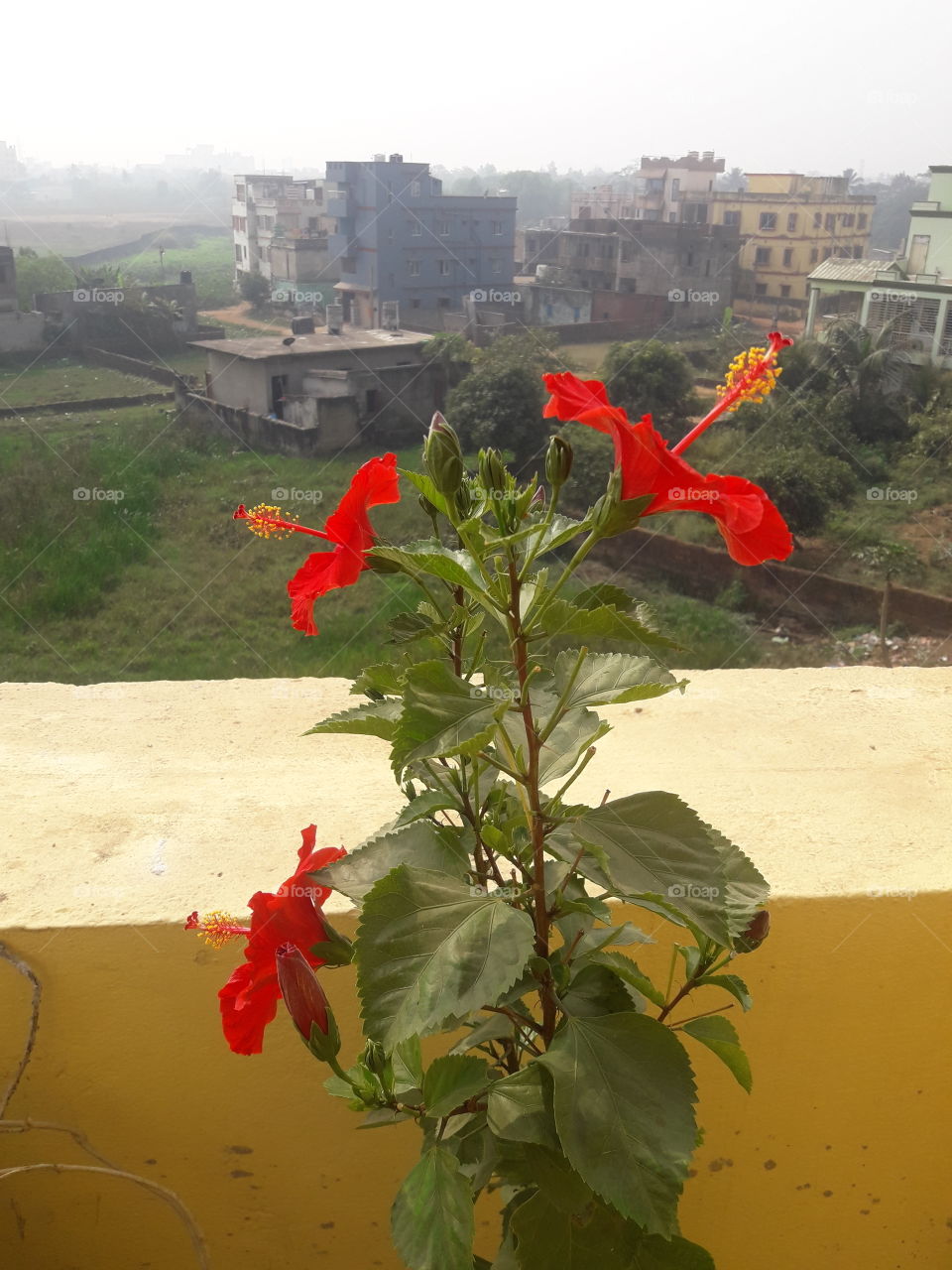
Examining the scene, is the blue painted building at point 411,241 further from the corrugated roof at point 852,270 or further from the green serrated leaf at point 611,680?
the green serrated leaf at point 611,680

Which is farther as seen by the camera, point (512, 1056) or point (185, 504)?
point (185, 504)

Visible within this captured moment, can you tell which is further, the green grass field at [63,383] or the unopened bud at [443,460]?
the green grass field at [63,383]

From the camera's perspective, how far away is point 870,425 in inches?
220

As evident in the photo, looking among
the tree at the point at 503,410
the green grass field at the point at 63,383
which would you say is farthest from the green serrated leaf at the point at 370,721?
the green grass field at the point at 63,383

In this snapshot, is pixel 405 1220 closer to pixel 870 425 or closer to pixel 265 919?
pixel 265 919

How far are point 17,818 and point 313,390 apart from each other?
460 cm

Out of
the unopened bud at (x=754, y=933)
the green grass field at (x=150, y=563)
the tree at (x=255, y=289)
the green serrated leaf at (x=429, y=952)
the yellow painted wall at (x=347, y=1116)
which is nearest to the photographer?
the green serrated leaf at (x=429, y=952)

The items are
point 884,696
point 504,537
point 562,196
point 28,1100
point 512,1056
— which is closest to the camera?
point 504,537

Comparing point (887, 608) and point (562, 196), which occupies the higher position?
point (562, 196)

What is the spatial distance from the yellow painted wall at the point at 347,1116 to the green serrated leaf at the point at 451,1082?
20 cm

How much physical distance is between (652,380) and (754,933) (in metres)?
3.70

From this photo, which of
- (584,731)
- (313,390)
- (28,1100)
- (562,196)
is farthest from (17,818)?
(562,196)

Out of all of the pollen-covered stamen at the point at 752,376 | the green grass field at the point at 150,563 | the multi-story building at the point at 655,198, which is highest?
the multi-story building at the point at 655,198

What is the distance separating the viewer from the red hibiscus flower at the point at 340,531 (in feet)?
1.43
